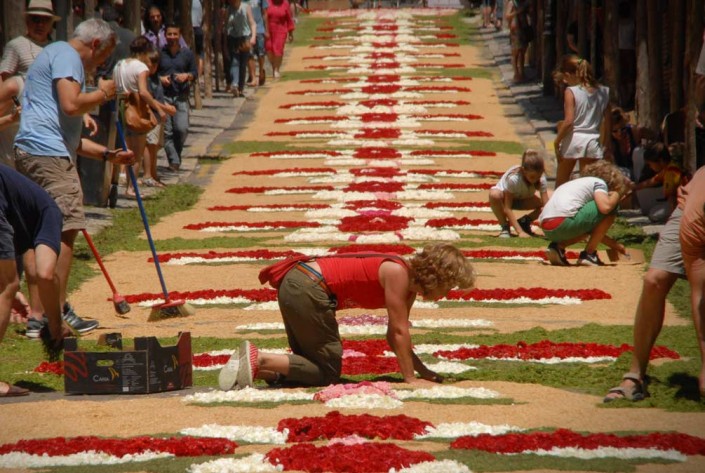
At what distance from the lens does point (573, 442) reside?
7.17 meters

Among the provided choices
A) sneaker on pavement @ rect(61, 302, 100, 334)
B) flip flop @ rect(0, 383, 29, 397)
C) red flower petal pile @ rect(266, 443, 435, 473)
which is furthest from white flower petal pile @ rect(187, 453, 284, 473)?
sneaker on pavement @ rect(61, 302, 100, 334)

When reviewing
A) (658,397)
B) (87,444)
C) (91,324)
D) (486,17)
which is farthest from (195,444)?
(486,17)

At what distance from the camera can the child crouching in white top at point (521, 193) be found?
16.0 m

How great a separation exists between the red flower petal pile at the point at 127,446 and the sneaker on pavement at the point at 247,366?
131 cm

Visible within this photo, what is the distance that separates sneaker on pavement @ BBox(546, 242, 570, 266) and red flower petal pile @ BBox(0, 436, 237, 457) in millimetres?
7727

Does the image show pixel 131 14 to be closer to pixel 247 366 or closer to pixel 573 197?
pixel 573 197

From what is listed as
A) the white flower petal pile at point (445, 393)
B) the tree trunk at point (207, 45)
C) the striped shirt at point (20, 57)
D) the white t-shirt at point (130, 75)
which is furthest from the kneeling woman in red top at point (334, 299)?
the tree trunk at point (207, 45)

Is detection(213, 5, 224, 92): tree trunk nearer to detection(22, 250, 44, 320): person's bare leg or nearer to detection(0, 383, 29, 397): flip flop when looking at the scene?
detection(22, 250, 44, 320): person's bare leg

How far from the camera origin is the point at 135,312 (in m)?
12.2

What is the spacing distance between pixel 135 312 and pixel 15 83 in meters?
2.13

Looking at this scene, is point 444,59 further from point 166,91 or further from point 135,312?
point 135,312

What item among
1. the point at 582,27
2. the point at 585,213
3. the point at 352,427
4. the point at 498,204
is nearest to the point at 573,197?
the point at 585,213

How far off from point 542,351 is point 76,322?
358 cm

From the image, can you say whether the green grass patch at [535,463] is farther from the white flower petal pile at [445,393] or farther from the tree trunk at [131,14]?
the tree trunk at [131,14]
